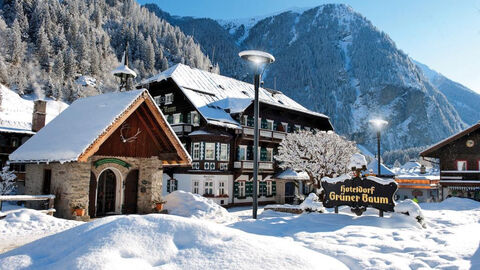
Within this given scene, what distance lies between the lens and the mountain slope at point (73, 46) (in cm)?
9000

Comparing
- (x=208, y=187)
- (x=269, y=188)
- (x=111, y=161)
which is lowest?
(x=269, y=188)

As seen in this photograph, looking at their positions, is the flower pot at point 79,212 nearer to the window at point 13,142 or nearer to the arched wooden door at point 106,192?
the arched wooden door at point 106,192

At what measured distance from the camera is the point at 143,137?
1677 centimetres

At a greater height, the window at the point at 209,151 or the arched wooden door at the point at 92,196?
the window at the point at 209,151

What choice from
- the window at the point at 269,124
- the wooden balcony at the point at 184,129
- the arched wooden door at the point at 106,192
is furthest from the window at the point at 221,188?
the arched wooden door at the point at 106,192

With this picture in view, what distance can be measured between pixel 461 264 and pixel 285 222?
5874 millimetres

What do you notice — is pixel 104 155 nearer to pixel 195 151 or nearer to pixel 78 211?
pixel 78 211

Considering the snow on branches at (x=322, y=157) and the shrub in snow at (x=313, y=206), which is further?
the snow on branches at (x=322, y=157)

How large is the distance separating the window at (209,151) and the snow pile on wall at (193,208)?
33.4 feet

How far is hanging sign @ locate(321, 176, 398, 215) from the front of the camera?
13234 mm

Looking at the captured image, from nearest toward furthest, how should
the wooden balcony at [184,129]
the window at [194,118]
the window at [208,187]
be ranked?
the window at [208,187]
the window at [194,118]
the wooden balcony at [184,129]

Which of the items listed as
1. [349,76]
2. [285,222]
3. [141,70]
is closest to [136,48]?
[141,70]

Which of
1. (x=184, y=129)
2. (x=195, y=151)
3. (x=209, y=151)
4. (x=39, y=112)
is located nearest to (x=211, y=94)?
(x=184, y=129)

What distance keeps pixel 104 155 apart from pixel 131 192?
102 inches
